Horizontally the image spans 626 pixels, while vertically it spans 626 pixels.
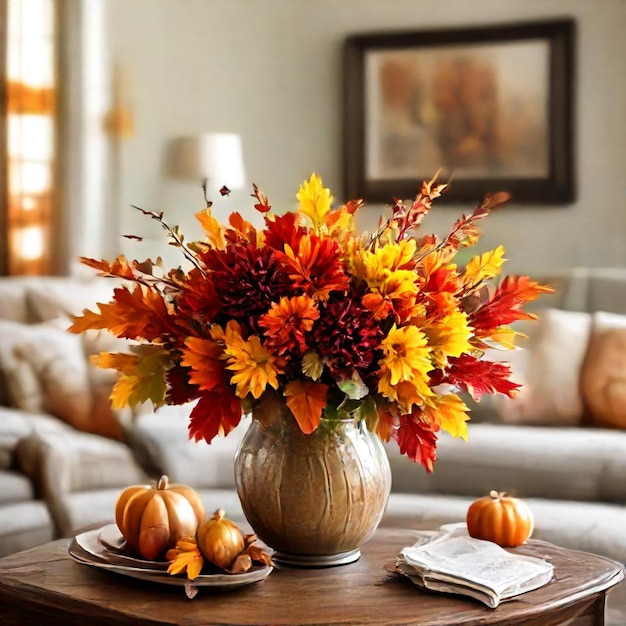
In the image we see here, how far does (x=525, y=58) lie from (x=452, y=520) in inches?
96.6

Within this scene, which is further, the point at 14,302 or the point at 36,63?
the point at 36,63

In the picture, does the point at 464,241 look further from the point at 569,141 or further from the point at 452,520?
the point at 569,141

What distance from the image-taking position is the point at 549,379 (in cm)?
302

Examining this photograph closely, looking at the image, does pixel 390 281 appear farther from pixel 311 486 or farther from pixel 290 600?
pixel 290 600

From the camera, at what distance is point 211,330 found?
137cm

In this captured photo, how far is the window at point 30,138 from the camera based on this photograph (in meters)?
4.31

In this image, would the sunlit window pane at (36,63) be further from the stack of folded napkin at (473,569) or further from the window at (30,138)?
the stack of folded napkin at (473,569)

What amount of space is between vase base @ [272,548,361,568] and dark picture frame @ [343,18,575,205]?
2989 millimetres

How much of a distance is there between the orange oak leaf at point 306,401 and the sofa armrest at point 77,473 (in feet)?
4.68

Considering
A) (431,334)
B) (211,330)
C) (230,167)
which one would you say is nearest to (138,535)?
(211,330)

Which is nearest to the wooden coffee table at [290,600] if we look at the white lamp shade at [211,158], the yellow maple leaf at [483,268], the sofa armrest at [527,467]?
the yellow maple leaf at [483,268]

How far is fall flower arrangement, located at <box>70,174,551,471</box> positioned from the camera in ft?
4.40

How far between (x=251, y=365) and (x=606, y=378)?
1.87 meters

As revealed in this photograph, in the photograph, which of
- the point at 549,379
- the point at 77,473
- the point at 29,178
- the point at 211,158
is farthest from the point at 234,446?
the point at 29,178
